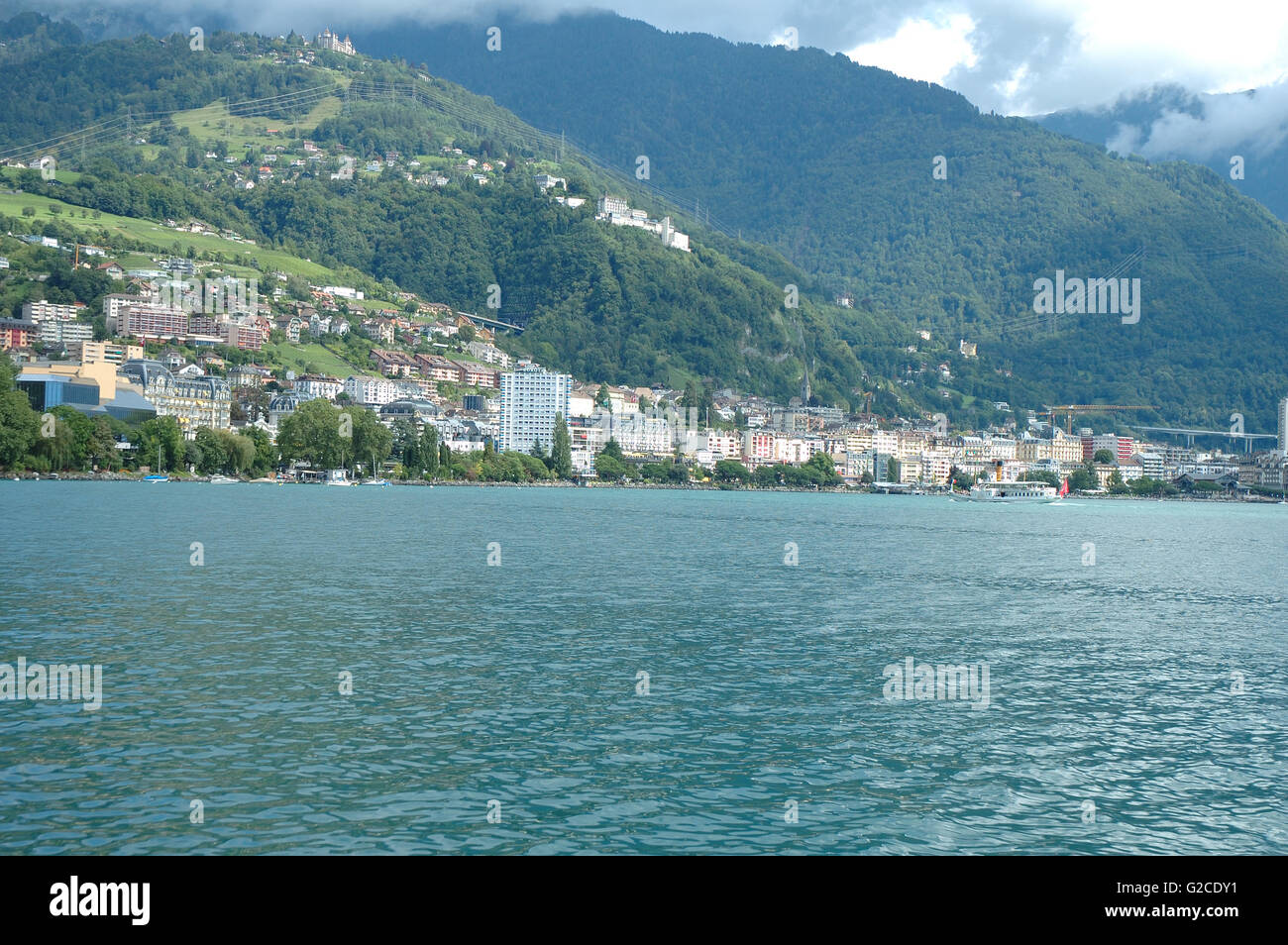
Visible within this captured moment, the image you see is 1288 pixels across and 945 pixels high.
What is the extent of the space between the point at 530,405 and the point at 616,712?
170087 millimetres

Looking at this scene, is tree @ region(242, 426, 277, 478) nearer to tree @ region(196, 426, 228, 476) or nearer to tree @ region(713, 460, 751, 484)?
tree @ region(196, 426, 228, 476)

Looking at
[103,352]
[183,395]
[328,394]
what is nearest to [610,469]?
[328,394]

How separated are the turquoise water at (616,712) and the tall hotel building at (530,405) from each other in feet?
452

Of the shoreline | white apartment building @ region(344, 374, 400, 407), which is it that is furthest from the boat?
white apartment building @ region(344, 374, 400, 407)

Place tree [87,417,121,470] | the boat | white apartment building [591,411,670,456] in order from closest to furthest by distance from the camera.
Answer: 1. tree [87,417,121,470]
2. the boat
3. white apartment building [591,411,670,456]

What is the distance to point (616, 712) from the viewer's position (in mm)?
16359

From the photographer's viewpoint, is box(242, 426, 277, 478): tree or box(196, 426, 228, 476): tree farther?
box(242, 426, 277, 478): tree

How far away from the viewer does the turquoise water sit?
1146 cm

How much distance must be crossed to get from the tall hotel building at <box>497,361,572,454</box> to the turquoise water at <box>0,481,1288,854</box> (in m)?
138

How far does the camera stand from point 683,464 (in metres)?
176

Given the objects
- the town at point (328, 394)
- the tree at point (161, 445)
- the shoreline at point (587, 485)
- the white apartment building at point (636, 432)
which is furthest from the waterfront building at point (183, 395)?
the white apartment building at point (636, 432)

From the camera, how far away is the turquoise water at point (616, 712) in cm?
1146

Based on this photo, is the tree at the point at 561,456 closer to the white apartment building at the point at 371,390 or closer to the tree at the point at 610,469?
the tree at the point at 610,469
